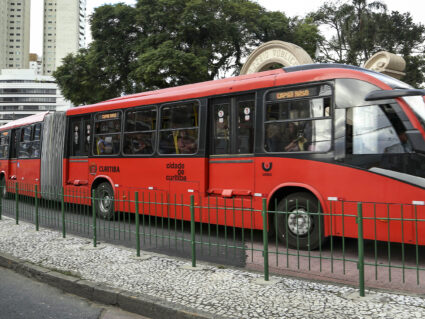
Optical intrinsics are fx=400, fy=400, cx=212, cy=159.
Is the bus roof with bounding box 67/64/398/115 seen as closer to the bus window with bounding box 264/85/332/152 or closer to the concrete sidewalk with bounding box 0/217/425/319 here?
the bus window with bounding box 264/85/332/152

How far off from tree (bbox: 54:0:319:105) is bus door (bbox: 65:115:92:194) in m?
9.19

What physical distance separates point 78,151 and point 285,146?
24.2 feet

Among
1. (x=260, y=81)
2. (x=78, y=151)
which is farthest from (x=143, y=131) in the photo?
(x=260, y=81)

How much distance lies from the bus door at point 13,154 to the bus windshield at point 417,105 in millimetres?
14666

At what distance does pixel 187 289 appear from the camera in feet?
15.1

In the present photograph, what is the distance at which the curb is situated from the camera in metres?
4.00

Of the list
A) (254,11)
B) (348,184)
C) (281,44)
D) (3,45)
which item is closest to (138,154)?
(348,184)

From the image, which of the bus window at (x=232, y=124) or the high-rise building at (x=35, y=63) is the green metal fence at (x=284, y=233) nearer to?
the bus window at (x=232, y=124)

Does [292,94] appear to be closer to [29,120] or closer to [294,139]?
[294,139]

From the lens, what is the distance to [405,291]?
15.3 feet

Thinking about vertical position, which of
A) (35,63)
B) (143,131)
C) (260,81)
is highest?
(35,63)

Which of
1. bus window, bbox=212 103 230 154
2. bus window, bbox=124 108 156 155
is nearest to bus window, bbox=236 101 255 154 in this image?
bus window, bbox=212 103 230 154

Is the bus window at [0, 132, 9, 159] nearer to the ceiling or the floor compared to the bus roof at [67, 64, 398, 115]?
nearer to the floor

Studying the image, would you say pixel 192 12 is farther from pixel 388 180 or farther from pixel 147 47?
pixel 388 180
